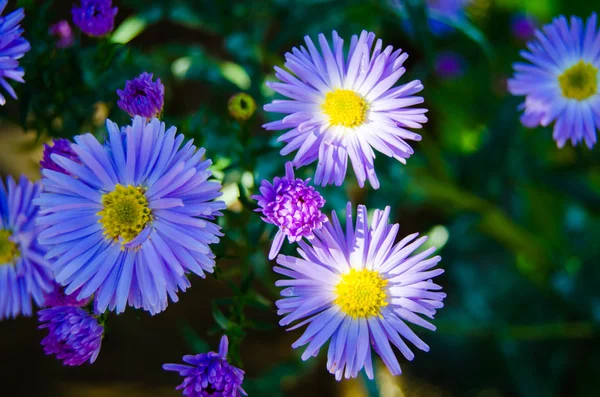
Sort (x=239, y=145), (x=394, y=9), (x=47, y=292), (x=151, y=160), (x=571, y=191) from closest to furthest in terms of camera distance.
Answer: (x=151, y=160)
(x=47, y=292)
(x=239, y=145)
(x=394, y=9)
(x=571, y=191)

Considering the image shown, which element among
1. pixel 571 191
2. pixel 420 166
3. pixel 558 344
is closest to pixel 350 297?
pixel 420 166

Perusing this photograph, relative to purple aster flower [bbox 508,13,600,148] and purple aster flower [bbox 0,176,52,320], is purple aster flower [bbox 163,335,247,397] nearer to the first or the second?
purple aster flower [bbox 0,176,52,320]

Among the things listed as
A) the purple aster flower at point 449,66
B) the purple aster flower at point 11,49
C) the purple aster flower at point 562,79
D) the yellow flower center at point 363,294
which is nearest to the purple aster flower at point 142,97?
the purple aster flower at point 11,49

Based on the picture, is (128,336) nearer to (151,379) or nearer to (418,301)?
(151,379)

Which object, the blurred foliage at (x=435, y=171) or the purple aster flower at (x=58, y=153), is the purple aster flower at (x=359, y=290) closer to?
the blurred foliage at (x=435, y=171)

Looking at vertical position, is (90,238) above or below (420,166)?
below

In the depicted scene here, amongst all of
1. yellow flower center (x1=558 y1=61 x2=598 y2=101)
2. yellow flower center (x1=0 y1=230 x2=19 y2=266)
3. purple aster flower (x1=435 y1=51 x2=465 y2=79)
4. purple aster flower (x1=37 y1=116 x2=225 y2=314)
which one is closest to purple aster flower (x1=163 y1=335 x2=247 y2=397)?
purple aster flower (x1=37 y1=116 x2=225 y2=314)
